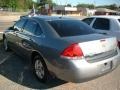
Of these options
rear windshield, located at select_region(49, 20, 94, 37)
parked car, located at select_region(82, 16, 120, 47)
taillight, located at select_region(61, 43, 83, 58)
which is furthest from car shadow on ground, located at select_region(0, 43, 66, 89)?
parked car, located at select_region(82, 16, 120, 47)

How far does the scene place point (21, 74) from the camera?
6789mm

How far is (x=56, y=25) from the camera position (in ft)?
20.2

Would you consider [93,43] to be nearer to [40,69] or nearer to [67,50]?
[67,50]

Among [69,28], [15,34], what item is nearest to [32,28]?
[69,28]

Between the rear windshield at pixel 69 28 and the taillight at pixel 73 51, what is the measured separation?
696mm

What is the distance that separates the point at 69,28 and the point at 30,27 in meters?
1.21

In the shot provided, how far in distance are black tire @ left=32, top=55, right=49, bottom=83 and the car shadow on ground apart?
124mm

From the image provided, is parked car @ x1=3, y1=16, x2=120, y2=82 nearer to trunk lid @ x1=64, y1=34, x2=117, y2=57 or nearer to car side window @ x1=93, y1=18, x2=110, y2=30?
trunk lid @ x1=64, y1=34, x2=117, y2=57

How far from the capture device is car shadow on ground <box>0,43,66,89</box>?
5926 millimetres

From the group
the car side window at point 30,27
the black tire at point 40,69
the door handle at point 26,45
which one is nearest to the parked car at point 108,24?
the car side window at point 30,27

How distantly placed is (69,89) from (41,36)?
142cm

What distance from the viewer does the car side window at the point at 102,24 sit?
9.12 metres

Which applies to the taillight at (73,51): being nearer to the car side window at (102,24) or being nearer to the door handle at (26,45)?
the door handle at (26,45)

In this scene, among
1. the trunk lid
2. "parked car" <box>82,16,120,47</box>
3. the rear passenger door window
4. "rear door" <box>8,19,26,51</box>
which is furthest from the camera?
"parked car" <box>82,16,120,47</box>
